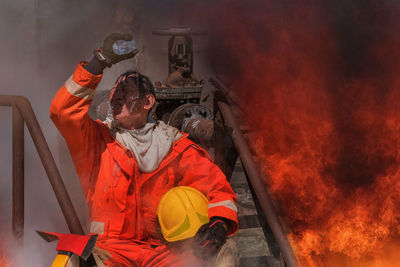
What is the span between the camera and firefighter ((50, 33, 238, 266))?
99.1 inches

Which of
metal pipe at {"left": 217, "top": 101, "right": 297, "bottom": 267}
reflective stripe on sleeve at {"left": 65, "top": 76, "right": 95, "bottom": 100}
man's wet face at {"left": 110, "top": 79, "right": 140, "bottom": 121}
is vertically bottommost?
metal pipe at {"left": 217, "top": 101, "right": 297, "bottom": 267}

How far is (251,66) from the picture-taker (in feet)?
15.9

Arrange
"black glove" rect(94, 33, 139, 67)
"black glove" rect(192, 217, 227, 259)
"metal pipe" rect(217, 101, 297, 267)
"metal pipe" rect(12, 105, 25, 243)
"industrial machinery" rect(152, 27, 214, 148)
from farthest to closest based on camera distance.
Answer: "industrial machinery" rect(152, 27, 214, 148) < "metal pipe" rect(217, 101, 297, 267) < "metal pipe" rect(12, 105, 25, 243) < "black glove" rect(192, 217, 227, 259) < "black glove" rect(94, 33, 139, 67)

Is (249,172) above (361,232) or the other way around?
above

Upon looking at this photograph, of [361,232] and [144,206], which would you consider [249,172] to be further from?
[361,232]

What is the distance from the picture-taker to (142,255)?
2.58 m

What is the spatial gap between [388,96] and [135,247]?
3554 millimetres

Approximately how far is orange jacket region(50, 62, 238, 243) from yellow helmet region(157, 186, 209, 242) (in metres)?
0.07

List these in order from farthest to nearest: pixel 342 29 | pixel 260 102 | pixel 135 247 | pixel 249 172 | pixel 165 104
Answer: pixel 260 102
pixel 342 29
pixel 165 104
pixel 249 172
pixel 135 247

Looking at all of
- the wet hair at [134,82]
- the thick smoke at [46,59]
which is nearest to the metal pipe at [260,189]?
the thick smoke at [46,59]

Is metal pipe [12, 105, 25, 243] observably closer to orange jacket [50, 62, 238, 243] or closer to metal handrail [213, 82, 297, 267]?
orange jacket [50, 62, 238, 243]

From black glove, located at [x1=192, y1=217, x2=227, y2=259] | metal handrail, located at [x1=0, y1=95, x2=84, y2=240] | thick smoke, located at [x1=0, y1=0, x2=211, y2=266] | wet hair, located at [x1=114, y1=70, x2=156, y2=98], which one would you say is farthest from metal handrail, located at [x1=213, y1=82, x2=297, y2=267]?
metal handrail, located at [x1=0, y1=95, x2=84, y2=240]


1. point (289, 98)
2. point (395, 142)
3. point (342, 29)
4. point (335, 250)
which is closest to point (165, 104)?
point (289, 98)

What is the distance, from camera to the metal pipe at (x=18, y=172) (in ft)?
9.24
